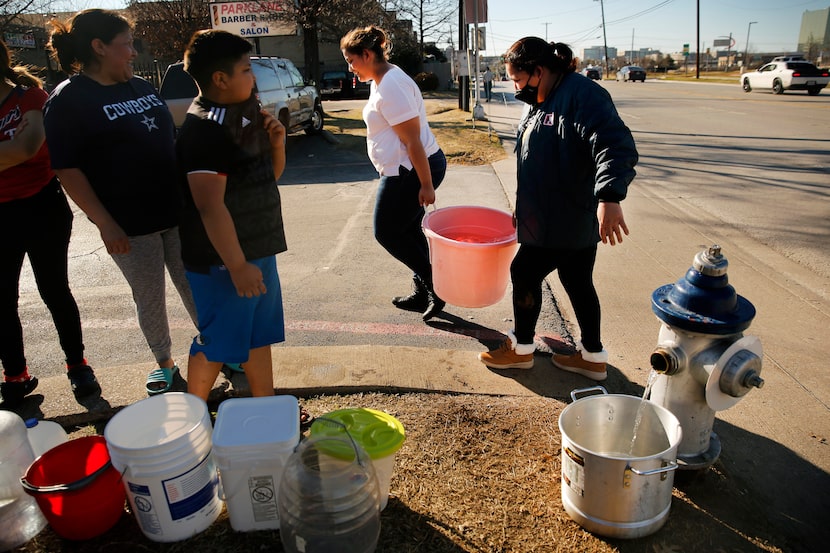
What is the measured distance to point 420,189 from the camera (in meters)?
3.80

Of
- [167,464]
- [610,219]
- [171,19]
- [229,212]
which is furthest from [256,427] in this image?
[171,19]

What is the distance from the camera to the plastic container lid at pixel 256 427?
6.48 feet

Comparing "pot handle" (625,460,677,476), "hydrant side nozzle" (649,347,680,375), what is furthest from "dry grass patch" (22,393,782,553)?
"hydrant side nozzle" (649,347,680,375)

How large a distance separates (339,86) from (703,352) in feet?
101

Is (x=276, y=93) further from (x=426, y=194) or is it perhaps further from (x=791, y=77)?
(x=791, y=77)

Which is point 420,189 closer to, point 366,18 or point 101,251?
point 101,251

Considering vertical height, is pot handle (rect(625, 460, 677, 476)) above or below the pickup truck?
below

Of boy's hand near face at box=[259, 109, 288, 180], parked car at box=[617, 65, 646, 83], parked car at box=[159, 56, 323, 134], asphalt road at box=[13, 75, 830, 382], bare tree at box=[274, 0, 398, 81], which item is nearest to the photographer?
boy's hand near face at box=[259, 109, 288, 180]

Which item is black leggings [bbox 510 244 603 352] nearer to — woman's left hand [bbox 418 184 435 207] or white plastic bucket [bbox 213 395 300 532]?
woman's left hand [bbox 418 184 435 207]

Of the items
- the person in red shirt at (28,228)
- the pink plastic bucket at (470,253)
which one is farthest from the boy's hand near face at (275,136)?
the person in red shirt at (28,228)

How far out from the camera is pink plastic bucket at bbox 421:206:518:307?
317 centimetres

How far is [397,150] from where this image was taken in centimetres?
368

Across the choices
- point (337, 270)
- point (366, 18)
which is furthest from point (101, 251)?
point (366, 18)

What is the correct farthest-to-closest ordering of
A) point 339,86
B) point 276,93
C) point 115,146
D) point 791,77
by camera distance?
point 339,86
point 791,77
point 276,93
point 115,146
